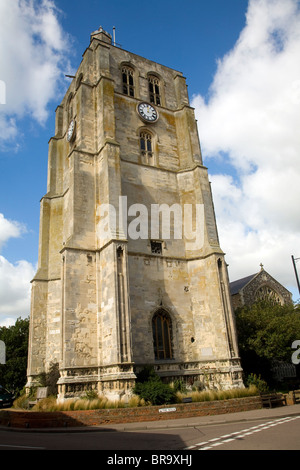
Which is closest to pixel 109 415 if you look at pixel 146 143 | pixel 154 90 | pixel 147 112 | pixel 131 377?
pixel 131 377

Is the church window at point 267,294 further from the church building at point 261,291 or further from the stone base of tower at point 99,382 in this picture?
the stone base of tower at point 99,382

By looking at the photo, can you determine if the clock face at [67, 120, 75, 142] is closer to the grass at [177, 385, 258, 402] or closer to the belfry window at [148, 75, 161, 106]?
the belfry window at [148, 75, 161, 106]

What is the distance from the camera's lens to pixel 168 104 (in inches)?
1085

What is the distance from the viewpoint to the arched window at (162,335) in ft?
63.8

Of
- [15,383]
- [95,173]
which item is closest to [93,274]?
[95,173]

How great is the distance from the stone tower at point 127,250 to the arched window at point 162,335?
0.21ft

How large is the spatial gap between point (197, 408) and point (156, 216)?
11757 millimetres

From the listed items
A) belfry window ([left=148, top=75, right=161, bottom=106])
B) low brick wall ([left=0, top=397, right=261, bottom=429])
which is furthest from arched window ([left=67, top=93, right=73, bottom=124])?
low brick wall ([left=0, top=397, right=261, bottom=429])

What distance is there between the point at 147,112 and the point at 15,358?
2207 centimetres

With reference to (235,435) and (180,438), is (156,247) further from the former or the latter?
(235,435)

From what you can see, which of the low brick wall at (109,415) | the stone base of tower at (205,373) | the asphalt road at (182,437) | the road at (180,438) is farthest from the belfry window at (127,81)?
the road at (180,438)

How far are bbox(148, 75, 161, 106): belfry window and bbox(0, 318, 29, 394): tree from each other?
21.6 metres

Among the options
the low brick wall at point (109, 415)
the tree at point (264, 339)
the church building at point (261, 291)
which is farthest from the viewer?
the church building at point (261, 291)
